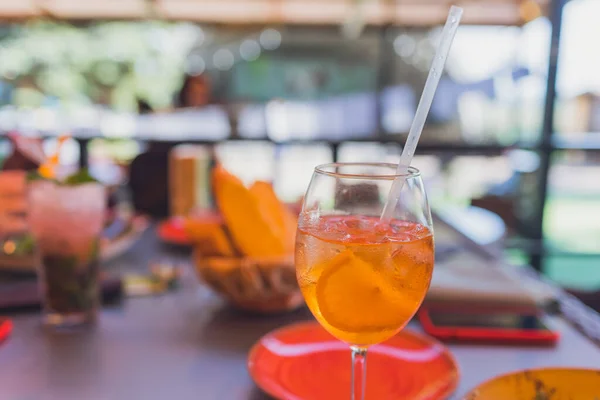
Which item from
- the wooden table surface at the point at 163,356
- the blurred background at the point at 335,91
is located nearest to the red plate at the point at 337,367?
the wooden table surface at the point at 163,356

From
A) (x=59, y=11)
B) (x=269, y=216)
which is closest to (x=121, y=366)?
(x=269, y=216)

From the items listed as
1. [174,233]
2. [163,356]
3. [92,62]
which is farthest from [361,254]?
[92,62]

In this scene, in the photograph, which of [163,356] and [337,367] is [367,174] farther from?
[163,356]

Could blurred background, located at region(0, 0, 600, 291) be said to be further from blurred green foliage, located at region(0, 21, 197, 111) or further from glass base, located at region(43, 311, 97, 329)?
glass base, located at region(43, 311, 97, 329)

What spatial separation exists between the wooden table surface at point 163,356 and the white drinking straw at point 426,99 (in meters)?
0.30

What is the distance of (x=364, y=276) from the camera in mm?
590

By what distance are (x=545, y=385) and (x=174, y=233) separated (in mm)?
1026

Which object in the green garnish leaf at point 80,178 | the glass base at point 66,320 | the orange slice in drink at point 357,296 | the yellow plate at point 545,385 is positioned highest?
the green garnish leaf at point 80,178

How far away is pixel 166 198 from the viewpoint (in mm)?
1872

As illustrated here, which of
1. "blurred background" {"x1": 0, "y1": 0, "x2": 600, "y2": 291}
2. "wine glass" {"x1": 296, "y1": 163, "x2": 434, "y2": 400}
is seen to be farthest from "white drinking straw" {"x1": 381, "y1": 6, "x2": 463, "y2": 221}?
"blurred background" {"x1": 0, "y1": 0, "x2": 600, "y2": 291}

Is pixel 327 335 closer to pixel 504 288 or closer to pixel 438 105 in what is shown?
pixel 504 288

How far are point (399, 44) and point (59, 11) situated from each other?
434cm

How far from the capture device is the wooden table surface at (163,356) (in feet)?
2.37

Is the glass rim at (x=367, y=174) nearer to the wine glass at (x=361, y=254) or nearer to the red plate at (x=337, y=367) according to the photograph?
the wine glass at (x=361, y=254)
